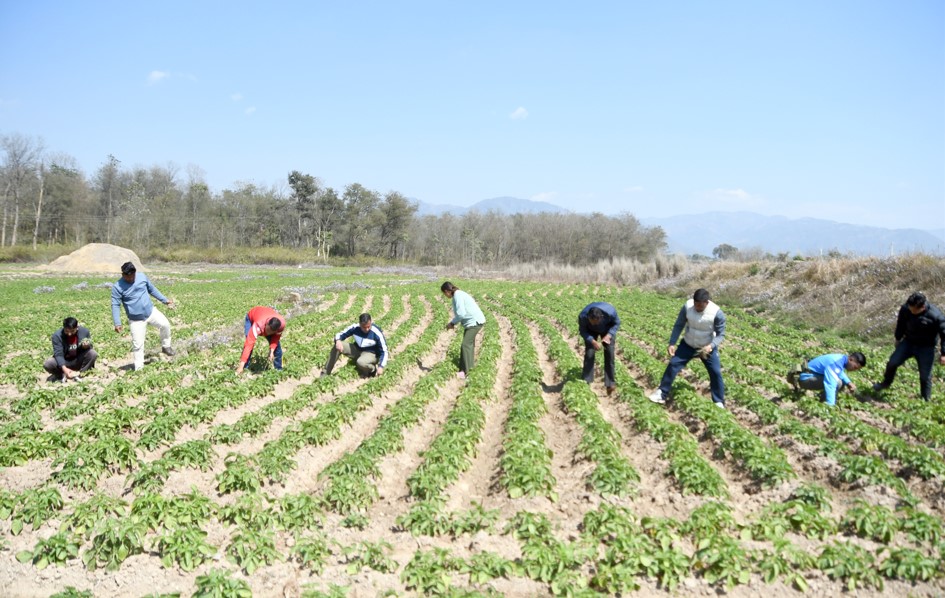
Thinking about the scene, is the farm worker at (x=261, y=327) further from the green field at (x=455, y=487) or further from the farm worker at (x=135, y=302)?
the farm worker at (x=135, y=302)

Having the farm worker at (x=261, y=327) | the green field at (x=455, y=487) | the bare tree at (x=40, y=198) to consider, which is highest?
the bare tree at (x=40, y=198)

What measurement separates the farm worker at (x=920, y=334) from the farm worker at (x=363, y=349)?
918 centimetres

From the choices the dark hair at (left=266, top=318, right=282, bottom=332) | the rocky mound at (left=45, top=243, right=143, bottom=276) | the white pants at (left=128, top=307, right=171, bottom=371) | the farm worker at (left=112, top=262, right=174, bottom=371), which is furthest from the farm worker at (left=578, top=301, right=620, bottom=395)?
the rocky mound at (left=45, top=243, right=143, bottom=276)

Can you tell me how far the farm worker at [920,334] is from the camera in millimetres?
9469

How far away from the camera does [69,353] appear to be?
1105 centimetres

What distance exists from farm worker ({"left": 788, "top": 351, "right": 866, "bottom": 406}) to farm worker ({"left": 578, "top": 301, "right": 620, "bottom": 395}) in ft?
10.6

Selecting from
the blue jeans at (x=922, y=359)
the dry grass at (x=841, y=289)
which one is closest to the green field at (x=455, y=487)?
the blue jeans at (x=922, y=359)

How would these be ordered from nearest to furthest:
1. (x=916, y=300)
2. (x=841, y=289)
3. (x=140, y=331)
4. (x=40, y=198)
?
(x=916, y=300) < (x=140, y=331) < (x=841, y=289) < (x=40, y=198)

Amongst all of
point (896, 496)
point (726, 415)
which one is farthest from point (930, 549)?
point (726, 415)

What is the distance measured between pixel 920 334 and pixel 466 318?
7.88 m

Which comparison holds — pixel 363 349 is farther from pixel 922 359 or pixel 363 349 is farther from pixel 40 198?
pixel 40 198

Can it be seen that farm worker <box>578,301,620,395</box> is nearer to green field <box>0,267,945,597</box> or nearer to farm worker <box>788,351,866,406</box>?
green field <box>0,267,945,597</box>

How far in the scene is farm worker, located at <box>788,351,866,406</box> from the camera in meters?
9.68

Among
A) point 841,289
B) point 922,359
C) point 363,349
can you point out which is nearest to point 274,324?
point 363,349
